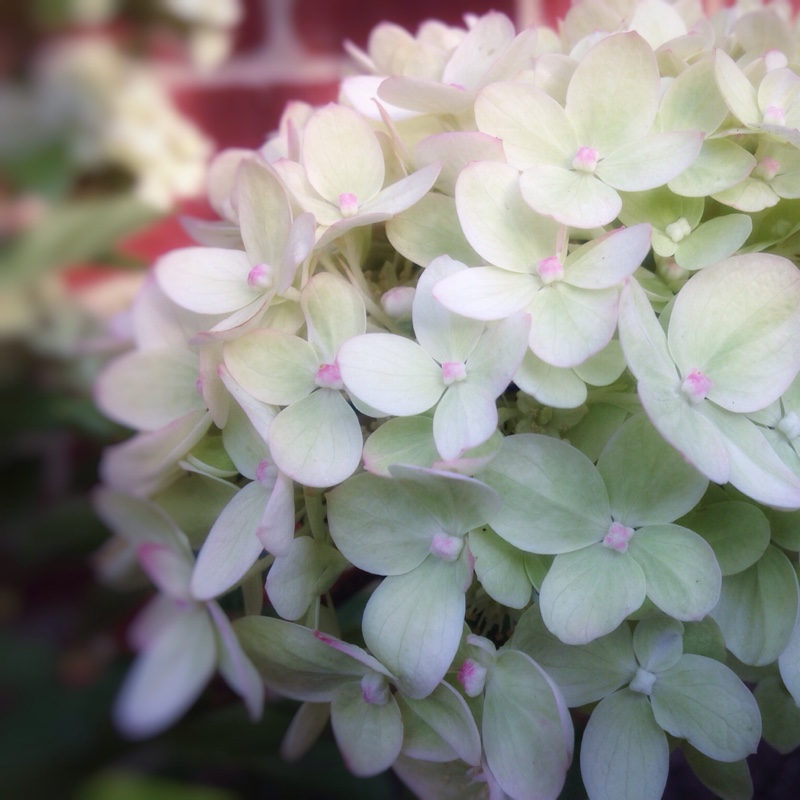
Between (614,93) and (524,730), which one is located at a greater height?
(614,93)

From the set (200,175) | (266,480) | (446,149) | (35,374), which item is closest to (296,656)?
(266,480)

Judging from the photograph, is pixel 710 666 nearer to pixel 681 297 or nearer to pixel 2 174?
pixel 681 297

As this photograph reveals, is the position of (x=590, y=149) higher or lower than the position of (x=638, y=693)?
higher

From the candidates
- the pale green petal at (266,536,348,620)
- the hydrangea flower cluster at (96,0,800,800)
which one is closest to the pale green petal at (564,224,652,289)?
the hydrangea flower cluster at (96,0,800,800)

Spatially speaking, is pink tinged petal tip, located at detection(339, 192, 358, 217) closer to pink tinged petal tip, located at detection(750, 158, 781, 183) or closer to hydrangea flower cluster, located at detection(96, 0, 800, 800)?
hydrangea flower cluster, located at detection(96, 0, 800, 800)

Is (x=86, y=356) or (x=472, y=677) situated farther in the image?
(x=86, y=356)

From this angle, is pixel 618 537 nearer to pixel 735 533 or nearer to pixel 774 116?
pixel 735 533

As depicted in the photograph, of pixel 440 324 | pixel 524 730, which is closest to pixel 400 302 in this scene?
pixel 440 324

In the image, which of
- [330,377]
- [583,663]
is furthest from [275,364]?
[583,663]
